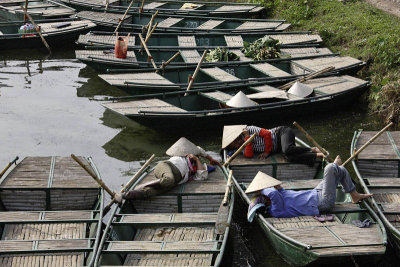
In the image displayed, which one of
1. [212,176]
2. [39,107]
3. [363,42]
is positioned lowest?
[39,107]

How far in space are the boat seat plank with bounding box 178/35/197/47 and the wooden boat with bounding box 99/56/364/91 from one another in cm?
113

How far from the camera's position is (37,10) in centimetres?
2092

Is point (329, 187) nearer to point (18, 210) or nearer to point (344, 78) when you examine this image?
point (18, 210)

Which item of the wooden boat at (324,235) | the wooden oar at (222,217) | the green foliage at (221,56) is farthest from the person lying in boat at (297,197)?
the green foliage at (221,56)

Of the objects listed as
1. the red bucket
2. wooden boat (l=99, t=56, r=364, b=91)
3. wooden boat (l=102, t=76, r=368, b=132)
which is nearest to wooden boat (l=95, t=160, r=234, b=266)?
wooden boat (l=102, t=76, r=368, b=132)

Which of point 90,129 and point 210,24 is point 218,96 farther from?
point 210,24

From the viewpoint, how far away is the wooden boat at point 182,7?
66.1 feet

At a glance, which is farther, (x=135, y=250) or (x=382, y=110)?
(x=382, y=110)

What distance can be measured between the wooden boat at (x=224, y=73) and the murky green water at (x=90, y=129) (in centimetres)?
102

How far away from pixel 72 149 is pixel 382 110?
7570 mm

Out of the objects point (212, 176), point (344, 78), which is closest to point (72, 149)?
point (212, 176)

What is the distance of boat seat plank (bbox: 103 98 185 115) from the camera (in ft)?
37.4

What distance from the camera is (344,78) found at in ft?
45.4

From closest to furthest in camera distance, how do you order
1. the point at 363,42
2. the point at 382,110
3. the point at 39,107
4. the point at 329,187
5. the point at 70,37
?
the point at 329,187 < the point at 382,110 < the point at 39,107 < the point at 363,42 < the point at 70,37
